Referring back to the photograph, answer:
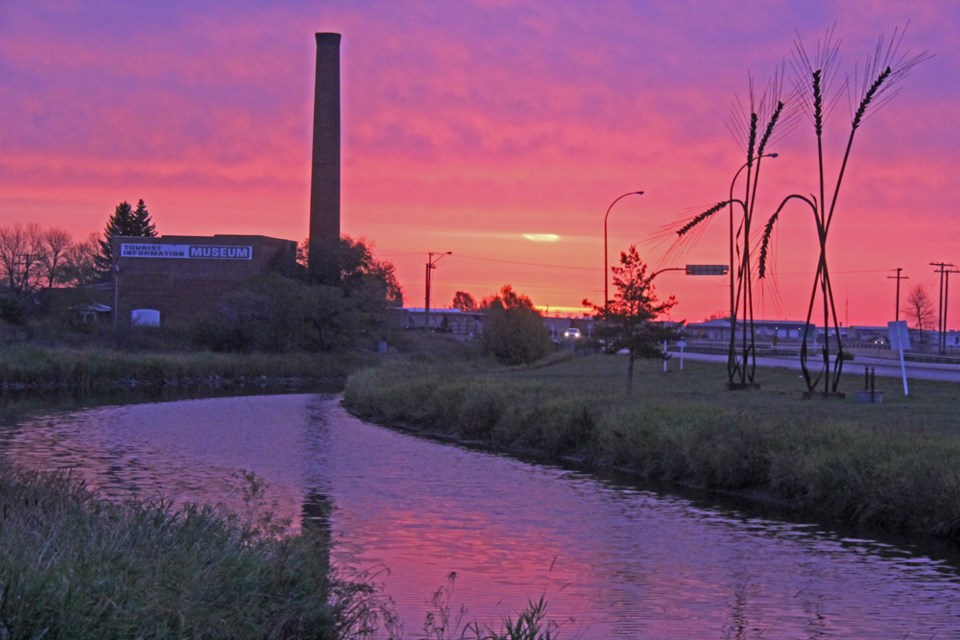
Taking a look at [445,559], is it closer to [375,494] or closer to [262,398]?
[375,494]

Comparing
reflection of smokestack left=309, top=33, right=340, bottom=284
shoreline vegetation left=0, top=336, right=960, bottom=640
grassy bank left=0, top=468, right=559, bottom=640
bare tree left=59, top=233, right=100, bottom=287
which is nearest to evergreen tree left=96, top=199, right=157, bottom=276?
bare tree left=59, top=233, right=100, bottom=287

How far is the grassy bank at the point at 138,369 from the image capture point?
56.1m

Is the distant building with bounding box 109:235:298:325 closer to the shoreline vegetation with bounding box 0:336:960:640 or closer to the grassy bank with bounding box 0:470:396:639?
the shoreline vegetation with bounding box 0:336:960:640

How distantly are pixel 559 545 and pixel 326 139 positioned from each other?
226ft

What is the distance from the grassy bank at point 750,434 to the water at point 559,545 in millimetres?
1006

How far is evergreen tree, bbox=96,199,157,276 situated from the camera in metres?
119

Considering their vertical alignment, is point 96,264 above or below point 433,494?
above

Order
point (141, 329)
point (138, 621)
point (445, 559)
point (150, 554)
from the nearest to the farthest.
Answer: point (138, 621)
point (150, 554)
point (445, 559)
point (141, 329)

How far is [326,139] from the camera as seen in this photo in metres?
82.4

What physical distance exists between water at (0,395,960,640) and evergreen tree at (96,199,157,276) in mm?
93406

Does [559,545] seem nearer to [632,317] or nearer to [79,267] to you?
[632,317]

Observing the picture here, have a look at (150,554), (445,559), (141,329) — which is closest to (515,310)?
(141,329)

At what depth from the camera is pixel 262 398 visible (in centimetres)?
5116

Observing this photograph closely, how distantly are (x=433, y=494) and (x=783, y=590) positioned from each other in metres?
8.94
